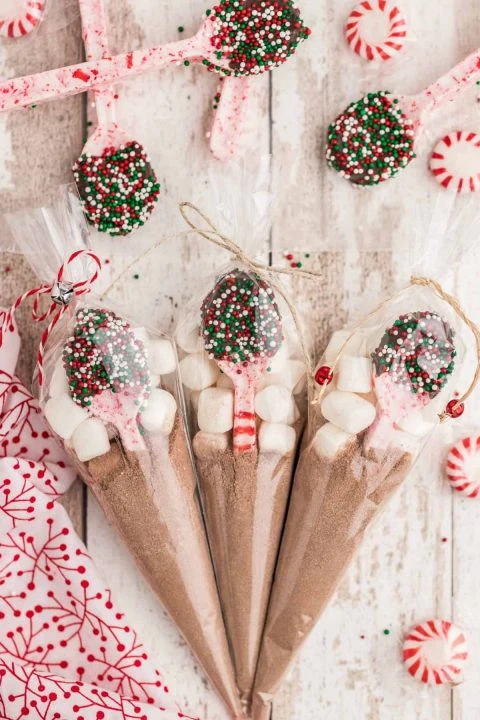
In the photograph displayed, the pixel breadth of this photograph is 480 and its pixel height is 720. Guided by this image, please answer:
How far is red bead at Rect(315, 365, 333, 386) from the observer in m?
1.24

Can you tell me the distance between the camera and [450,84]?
4.32 ft

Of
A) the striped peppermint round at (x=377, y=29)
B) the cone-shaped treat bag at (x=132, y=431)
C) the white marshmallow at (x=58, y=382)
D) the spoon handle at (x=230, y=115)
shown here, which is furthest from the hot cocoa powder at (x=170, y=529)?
the striped peppermint round at (x=377, y=29)

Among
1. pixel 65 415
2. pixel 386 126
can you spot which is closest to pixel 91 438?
pixel 65 415

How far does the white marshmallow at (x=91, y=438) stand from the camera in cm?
119

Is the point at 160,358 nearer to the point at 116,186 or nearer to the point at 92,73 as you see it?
the point at 116,186

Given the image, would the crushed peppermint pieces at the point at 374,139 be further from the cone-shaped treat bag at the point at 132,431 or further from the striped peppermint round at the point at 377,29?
the cone-shaped treat bag at the point at 132,431

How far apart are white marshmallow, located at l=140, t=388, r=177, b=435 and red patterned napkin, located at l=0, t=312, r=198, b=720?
212 mm

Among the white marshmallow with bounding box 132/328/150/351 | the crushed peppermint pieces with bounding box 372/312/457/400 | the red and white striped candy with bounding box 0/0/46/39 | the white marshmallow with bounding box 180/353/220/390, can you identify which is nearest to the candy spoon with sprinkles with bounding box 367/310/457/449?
the crushed peppermint pieces with bounding box 372/312/457/400

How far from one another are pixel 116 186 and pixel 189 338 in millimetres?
278

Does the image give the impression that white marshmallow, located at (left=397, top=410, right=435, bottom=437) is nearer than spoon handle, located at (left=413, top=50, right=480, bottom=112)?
Yes

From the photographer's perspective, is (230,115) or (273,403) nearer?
(273,403)

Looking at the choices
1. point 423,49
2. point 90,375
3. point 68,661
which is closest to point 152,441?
point 90,375

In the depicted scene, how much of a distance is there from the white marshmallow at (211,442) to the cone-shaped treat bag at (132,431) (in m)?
0.03

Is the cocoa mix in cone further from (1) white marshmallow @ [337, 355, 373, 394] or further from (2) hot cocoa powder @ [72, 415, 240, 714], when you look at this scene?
(1) white marshmallow @ [337, 355, 373, 394]
